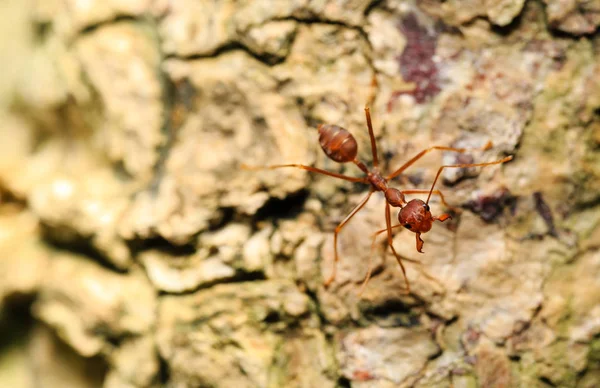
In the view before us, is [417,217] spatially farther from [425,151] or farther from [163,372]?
[163,372]

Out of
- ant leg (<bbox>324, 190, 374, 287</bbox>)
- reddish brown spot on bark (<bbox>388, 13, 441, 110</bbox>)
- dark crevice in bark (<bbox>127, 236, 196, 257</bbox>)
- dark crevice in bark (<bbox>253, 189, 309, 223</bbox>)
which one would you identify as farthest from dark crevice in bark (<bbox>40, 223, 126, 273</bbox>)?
reddish brown spot on bark (<bbox>388, 13, 441, 110</bbox>)

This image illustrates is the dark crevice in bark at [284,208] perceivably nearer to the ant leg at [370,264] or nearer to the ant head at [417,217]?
the ant leg at [370,264]

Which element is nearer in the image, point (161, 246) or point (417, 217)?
point (417, 217)

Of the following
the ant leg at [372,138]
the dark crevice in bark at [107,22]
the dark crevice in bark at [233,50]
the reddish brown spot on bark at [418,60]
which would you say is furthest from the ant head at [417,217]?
the dark crevice in bark at [107,22]

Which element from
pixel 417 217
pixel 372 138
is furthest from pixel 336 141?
pixel 417 217

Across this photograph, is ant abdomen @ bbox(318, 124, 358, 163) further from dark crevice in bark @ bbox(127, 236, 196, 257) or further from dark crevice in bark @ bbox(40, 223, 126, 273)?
dark crevice in bark @ bbox(40, 223, 126, 273)
